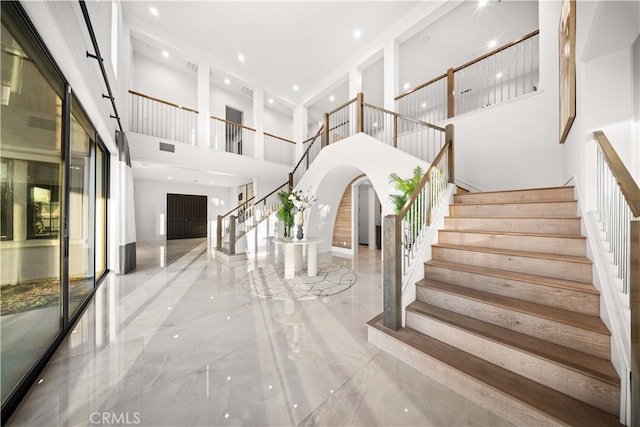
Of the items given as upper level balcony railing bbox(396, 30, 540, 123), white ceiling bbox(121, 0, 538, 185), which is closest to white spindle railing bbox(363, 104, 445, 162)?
upper level balcony railing bbox(396, 30, 540, 123)

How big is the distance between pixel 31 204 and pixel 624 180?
386 centimetres

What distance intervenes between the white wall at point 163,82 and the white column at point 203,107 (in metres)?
1.58

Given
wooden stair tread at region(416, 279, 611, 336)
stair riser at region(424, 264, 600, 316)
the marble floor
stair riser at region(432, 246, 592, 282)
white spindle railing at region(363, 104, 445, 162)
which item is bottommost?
the marble floor

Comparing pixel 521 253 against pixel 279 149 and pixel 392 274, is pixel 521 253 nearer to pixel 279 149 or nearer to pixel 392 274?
pixel 392 274

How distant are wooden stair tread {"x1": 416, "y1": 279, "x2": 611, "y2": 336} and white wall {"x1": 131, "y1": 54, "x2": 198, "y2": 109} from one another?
9.10 metres

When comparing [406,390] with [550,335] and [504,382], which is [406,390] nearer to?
[504,382]

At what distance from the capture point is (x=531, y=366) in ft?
4.44

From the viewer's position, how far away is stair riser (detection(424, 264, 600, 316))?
4.98 feet

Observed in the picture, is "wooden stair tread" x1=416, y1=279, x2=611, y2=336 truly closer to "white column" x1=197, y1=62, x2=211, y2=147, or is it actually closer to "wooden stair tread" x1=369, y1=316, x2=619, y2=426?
"wooden stair tread" x1=369, y1=316, x2=619, y2=426

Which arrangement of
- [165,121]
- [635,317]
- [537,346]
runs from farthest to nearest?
[165,121]
[537,346]
[635,317]

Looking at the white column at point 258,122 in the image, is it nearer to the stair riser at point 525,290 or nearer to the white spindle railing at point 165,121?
the white spindle railing at point 165,121

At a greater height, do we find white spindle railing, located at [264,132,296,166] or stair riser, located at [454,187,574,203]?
white spindle railing, located at [264,132,296,166]

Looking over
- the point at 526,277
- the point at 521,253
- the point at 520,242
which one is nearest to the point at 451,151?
the point at 520,242

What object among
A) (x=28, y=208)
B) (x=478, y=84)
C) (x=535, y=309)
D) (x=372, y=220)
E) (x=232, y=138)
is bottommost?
(x=535, y=309)
